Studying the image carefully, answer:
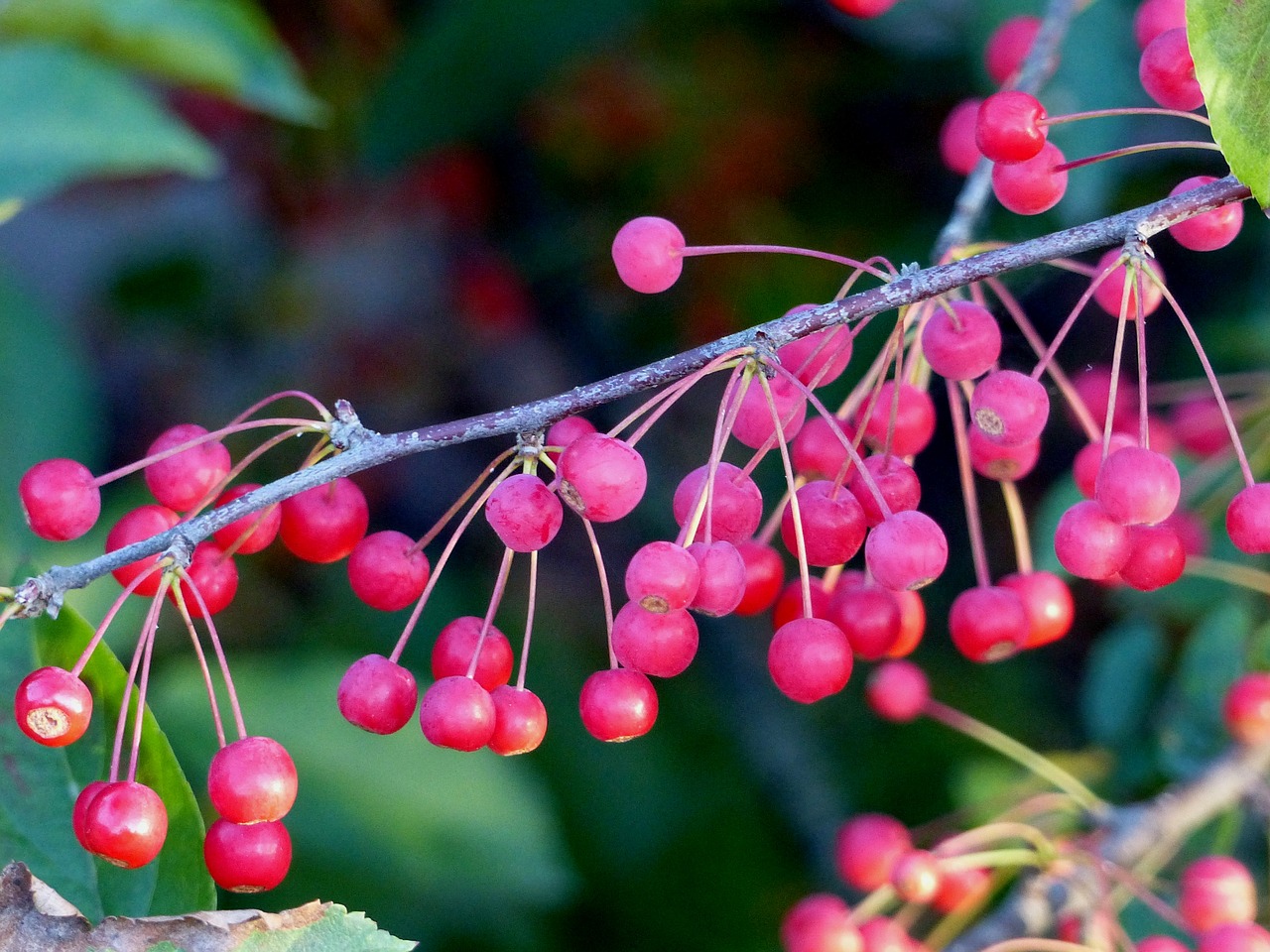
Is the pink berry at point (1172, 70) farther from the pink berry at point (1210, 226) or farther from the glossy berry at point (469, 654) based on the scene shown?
the glossy berry at point (469, 654)

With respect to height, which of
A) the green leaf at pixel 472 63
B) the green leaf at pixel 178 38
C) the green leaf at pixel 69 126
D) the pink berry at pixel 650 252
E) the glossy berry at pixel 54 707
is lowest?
the glossy berry at pixel 54 707

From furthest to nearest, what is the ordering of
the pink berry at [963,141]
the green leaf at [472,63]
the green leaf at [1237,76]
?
the green leaf at [472,63] → the pink berry at [963,141] → the green leaf at [1237,76]

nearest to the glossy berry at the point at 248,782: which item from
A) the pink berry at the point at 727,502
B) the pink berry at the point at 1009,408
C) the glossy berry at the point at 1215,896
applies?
the pink berry at the point at 727,502

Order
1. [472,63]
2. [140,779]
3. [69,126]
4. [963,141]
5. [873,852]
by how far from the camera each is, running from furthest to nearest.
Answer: [472,63]
[69,126]
[873,852]
[963,141]
[140,779]

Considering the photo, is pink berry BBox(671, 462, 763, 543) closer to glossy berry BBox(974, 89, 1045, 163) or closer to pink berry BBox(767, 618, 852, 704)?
pink berry BBox(767, 618, 852, 704)

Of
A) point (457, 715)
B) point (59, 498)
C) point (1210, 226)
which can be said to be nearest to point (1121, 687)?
point (1210, 226)

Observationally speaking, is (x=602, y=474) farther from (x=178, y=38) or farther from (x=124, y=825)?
(x=178, y=38)
